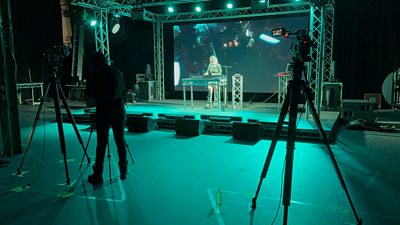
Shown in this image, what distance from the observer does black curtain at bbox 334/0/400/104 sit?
9.55 meters

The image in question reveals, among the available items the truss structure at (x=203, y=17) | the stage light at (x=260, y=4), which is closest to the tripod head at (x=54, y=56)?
the truss structure at (x=203, y=17)

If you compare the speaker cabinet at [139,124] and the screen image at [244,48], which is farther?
the screen image at [244,48]

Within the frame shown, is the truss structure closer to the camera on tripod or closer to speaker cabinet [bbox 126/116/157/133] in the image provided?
speaker cabinet [bbox 126/116/157/133]

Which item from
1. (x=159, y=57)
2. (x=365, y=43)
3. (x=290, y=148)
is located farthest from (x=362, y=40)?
(x=290, y=148)

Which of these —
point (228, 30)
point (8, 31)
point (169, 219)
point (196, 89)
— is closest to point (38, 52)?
point (196, 89)

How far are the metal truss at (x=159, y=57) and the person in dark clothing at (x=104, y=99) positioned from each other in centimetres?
960

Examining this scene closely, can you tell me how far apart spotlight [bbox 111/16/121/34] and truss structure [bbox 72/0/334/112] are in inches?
13.6

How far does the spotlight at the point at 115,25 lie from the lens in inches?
472

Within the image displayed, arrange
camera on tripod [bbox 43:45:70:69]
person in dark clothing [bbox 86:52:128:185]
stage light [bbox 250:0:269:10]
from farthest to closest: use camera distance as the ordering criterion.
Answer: stage light [bbox 250:0:269:10], camera on tripod [bbox 43:45:70:69], person in dark clothing [bbox 86:52:128:185]

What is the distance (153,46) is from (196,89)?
8.66ft

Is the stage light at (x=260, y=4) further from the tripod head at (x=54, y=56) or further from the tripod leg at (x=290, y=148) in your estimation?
the tripod leg at (x=290, y=148)

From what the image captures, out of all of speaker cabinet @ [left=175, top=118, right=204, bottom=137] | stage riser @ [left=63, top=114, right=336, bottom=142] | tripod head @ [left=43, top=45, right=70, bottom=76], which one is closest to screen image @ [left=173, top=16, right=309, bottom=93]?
stage riser @ [left=63, top=114, right=336, bottom=142]

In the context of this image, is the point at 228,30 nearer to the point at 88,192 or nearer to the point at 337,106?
the point at 337,106

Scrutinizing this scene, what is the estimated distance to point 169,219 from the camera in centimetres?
284
